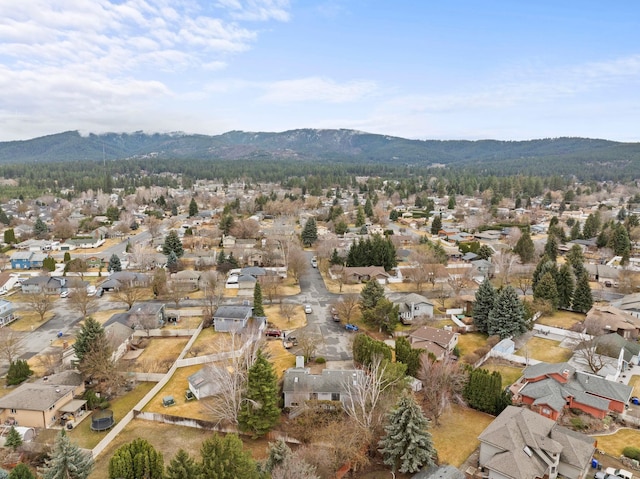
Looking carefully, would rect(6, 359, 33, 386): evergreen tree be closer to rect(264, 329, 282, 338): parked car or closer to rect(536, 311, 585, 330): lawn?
rect(264, 329, 282, 338): parked car

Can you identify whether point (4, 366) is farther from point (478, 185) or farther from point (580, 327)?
point (478, 185)

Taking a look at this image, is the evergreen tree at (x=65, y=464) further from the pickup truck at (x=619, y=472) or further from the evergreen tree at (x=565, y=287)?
the evergreen tree at (x=565, y=287)

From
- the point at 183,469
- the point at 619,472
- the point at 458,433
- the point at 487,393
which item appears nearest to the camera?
the point at 183,469

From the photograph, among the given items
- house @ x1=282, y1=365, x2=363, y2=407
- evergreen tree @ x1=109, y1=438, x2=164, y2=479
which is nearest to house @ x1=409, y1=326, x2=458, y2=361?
house @ x1=282, y1=365, x2=363, y2=407

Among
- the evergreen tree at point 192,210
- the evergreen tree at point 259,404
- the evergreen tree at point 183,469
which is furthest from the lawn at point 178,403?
the evergreen tree at point 192,210

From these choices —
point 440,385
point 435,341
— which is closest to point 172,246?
point 435,341

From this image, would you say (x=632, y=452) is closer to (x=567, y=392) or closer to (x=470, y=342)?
(x=567, y=392)
